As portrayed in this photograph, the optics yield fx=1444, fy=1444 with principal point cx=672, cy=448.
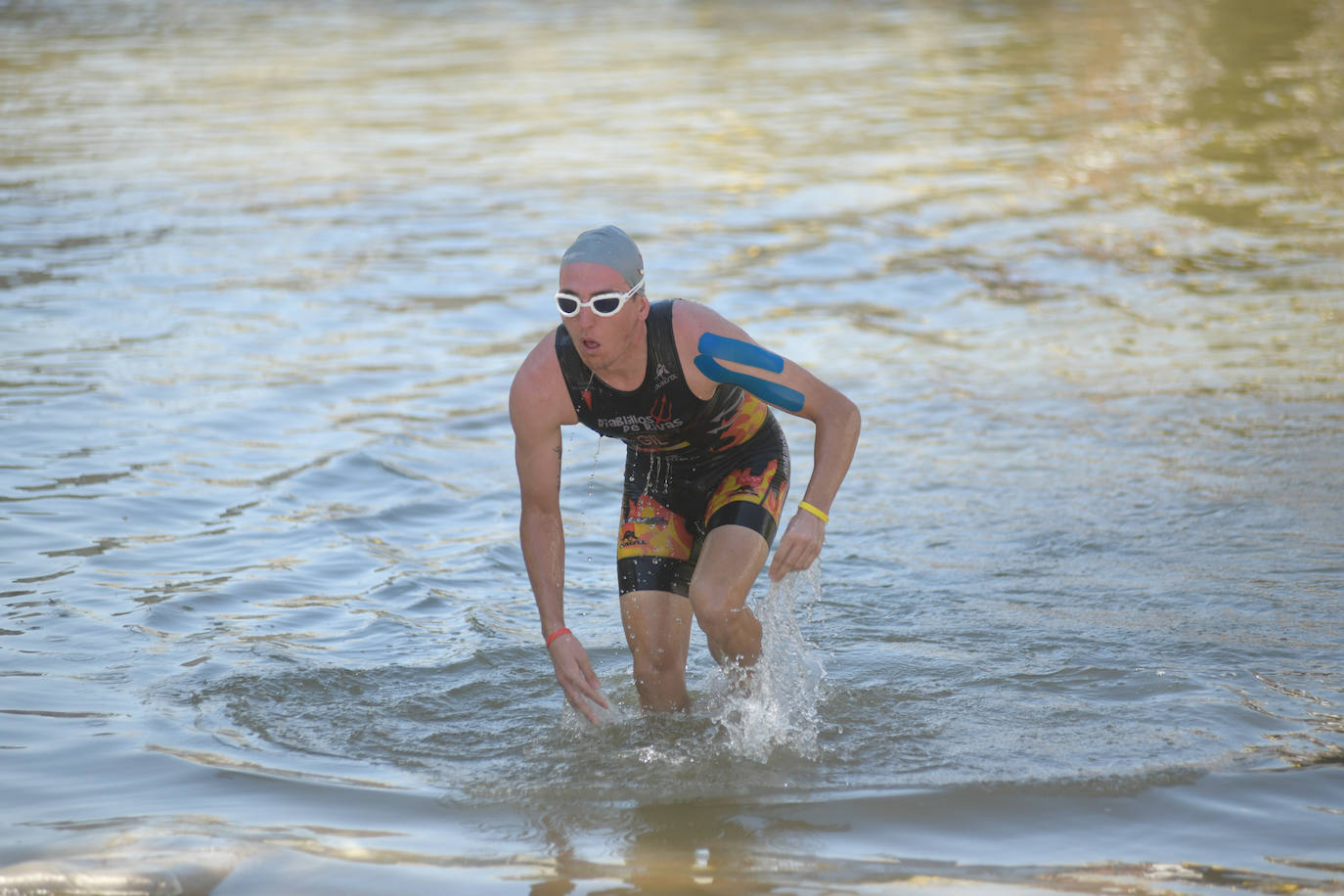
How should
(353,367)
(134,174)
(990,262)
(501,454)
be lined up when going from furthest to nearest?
(134,174), (990,262), (353,367), (501,454)

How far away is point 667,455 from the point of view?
5.96 m

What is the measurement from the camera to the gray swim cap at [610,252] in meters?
5.20

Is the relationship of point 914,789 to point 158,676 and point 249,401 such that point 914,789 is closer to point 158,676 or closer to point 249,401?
point 158,676

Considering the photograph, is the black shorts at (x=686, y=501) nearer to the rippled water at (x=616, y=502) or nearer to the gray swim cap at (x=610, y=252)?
the rippled water at (x=616, y=502)

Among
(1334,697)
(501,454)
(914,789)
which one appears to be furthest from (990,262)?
(914,789)

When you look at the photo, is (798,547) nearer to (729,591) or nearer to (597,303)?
(729,591)

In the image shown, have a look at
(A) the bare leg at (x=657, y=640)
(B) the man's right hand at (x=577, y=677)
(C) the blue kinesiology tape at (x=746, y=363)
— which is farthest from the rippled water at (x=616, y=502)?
(C) the blue kinesiology tape at (x=746, y=363)

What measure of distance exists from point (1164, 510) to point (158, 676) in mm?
5470

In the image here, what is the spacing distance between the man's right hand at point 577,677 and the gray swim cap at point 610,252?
53.6 inches

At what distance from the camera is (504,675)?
6.51 m

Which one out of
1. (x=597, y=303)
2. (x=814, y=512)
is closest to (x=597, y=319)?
(x=597, y=303)

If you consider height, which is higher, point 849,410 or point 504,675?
point 849,410

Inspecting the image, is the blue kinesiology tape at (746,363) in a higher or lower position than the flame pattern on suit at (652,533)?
higher

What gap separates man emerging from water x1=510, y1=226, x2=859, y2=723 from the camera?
5.25 metres
